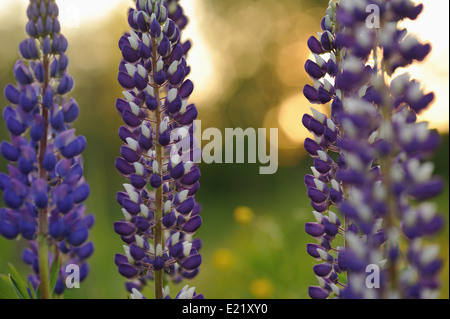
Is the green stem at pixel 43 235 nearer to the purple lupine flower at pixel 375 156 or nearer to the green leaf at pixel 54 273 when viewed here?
the green leaf at pixel 54 273

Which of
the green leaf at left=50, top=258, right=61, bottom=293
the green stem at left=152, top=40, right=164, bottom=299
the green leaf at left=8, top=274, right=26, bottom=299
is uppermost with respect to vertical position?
the green stem at left=152, top=40, right=164, bottom=299

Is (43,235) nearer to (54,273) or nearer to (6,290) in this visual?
(54,273)

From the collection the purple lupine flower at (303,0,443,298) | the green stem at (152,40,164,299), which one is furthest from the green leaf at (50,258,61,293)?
the purple lupine flower at (303,0,443,298)

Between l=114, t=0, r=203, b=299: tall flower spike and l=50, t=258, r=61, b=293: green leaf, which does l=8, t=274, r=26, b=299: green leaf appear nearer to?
l=50, t=258, r=61, b=293: green leaf

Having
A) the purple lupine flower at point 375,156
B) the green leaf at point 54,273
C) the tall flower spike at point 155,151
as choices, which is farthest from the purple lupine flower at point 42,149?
the purple lupine flower at point 375,156
